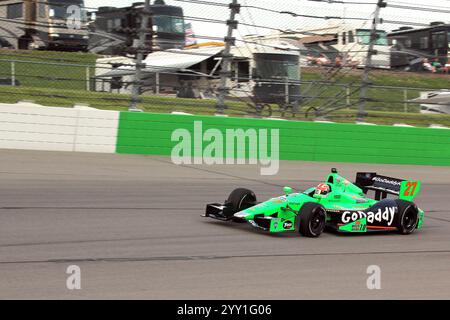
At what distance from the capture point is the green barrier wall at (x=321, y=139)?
14219mm

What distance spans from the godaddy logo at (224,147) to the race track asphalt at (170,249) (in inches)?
93.4

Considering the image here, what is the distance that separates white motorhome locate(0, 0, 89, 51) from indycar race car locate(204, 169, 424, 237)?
5.97 metres

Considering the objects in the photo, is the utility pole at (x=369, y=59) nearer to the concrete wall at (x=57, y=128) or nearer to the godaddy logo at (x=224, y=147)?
the godaddy logo at (x=224, y=147)

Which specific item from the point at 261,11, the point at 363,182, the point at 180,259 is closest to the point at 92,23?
the point at 261,11

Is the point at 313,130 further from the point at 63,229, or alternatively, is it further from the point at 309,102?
the point at 63,229

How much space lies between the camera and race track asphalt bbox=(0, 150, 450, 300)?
5.68m

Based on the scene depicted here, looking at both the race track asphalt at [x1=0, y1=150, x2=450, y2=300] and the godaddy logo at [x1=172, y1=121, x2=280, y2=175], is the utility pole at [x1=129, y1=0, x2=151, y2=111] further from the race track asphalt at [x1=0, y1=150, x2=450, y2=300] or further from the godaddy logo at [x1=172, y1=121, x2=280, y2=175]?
the race track asphalt at [x1=0, y1=150, x2=450, y2=300]

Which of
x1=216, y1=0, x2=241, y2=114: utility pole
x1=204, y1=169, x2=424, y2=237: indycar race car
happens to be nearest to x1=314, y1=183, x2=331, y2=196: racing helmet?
x1=204, y1=169, x2=424, y2=237: indycar race car

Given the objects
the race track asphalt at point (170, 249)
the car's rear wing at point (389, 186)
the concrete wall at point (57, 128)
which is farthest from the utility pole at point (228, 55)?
the car's rear wing at point (389, 186)

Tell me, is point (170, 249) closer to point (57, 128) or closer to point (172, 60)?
point (57, 128)

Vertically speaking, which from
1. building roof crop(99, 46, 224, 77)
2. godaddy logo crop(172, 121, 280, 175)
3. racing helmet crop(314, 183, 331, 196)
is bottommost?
godaddy logo crop(172, 121, 280, 175)

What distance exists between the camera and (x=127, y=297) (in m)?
5.26

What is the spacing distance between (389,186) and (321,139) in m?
6.63

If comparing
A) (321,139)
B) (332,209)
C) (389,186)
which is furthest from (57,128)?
(332,209)
